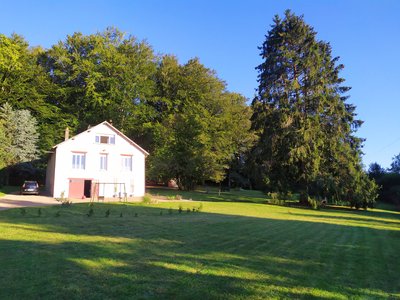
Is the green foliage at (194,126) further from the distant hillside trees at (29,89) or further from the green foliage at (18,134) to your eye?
the green foliage at (18,134)

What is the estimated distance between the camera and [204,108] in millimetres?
62312

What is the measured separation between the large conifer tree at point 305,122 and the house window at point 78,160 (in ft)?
66.2

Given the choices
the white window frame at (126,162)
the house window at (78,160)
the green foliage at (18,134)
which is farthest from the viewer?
the green foliage at (18,134)

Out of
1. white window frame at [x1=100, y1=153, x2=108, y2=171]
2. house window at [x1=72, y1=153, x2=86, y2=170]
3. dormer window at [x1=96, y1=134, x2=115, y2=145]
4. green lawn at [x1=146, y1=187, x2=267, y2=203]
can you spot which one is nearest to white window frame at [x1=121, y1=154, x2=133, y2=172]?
white window frame at [x1=100, y1=153, x2=108, y2=171]

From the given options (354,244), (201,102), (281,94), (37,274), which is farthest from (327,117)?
(37,274)

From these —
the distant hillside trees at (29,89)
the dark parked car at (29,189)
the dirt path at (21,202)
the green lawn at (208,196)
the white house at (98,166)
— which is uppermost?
the distant hillside trees at (29,89)

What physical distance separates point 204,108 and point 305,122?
24.7 meters

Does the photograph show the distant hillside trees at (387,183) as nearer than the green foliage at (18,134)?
No

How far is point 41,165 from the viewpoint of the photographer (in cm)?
5534

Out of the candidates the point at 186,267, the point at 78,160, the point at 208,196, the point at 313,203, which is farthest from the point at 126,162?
the point at 186,267

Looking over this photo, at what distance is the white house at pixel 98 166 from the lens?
43.4 m

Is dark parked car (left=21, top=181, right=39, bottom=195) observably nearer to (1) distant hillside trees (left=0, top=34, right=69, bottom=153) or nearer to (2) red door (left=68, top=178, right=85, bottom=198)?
(2) red door (left=68, top=178, right=85, bottom=198)

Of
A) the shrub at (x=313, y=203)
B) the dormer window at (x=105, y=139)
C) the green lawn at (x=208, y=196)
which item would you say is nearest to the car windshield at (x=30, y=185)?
the dormer window at (x=105, y=139)

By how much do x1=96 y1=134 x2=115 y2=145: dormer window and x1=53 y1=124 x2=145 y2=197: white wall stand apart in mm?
358
